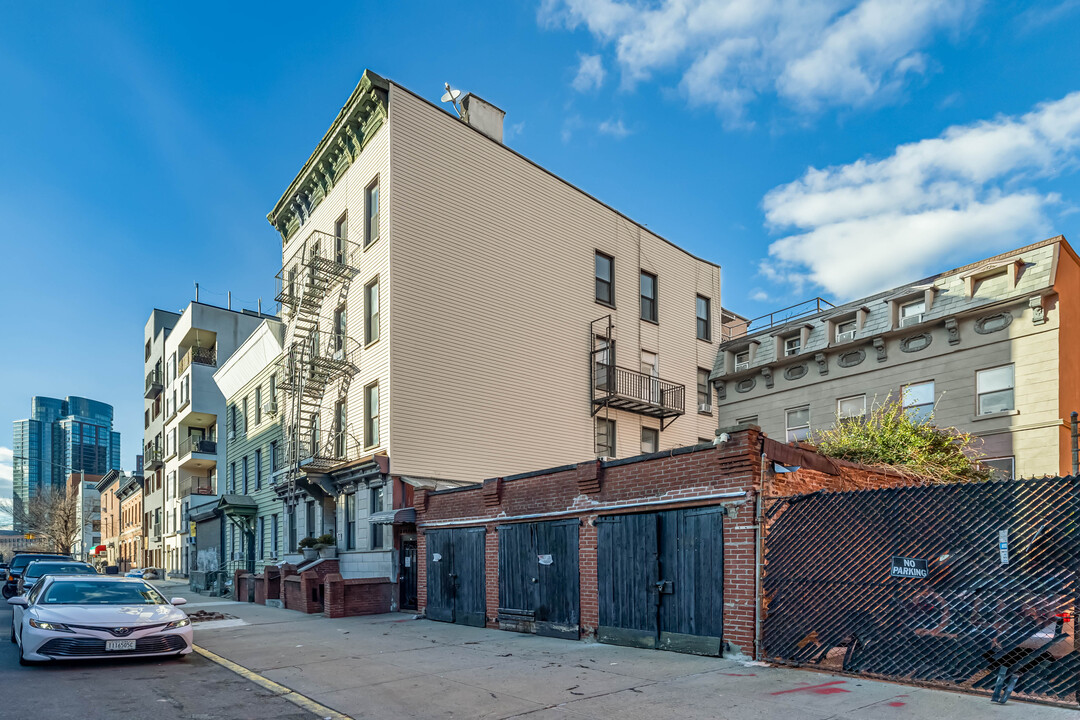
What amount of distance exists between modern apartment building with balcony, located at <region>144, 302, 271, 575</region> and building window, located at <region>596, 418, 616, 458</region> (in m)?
25.6

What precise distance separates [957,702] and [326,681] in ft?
23.7

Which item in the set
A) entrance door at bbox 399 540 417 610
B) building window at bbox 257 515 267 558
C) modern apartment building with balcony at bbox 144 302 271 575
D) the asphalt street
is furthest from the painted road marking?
modern apartment building with balcony at bbox 144 302 271 575

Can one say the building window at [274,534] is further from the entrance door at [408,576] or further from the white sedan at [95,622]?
the white sedan at [95,622]

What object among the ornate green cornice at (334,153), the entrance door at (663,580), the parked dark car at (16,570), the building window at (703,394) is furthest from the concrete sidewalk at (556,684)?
the parked dark car at (16,570)

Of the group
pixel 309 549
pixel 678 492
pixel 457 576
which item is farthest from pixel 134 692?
pixel 309 549

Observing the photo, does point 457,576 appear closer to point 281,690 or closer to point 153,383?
point 281,690

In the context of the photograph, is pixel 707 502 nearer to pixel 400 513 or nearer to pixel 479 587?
pixel 479 587

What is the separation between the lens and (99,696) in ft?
27.7

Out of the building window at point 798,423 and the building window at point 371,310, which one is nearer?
the building window at point 371,310

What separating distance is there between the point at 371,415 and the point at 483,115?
10.9 meters

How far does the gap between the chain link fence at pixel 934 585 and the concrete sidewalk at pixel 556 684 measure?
0.36 m

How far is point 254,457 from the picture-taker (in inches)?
1282

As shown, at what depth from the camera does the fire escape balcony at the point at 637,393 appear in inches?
1048

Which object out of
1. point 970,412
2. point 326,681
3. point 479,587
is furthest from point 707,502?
point 970,412
